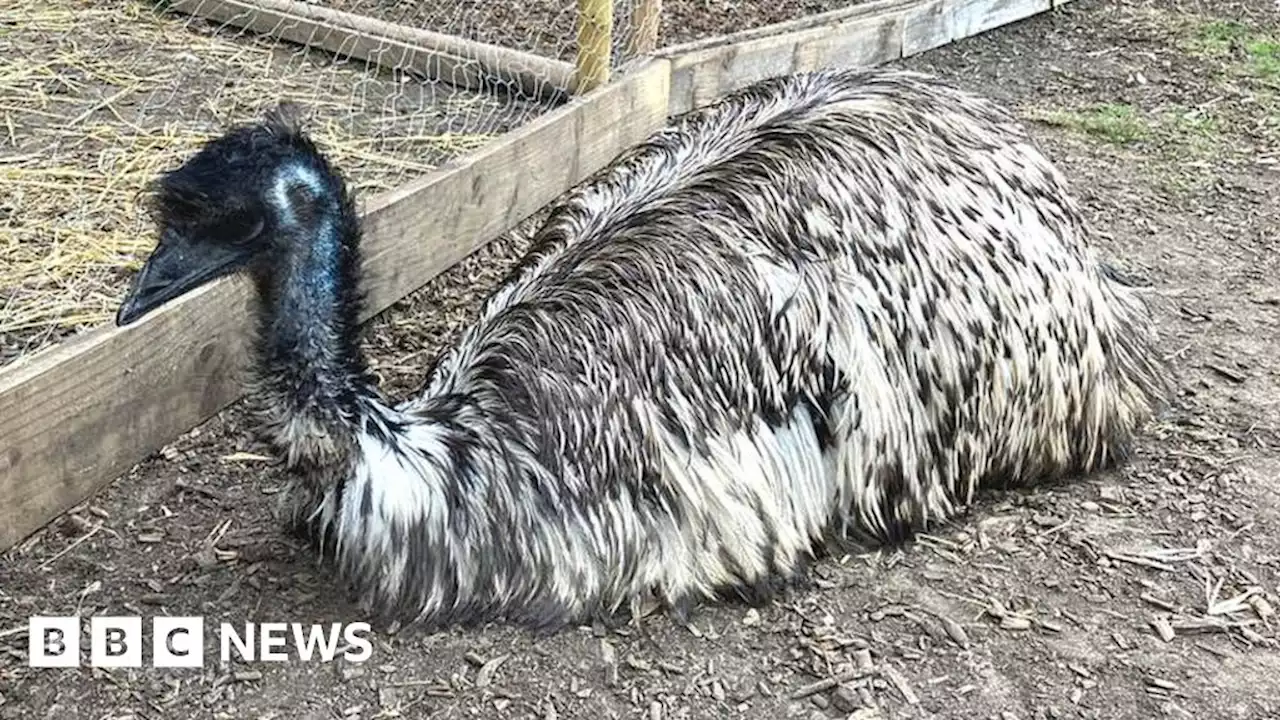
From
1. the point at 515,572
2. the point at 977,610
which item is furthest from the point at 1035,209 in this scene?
the point at 515,572

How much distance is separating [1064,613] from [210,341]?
2054 millimetres

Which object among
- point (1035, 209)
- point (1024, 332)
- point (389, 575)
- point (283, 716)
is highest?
point (1035, 209)

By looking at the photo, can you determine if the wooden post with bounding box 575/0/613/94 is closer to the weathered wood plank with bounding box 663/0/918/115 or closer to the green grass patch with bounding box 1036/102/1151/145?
the weathered wood plank with bounding box 663/0/918/115

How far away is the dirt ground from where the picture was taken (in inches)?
117

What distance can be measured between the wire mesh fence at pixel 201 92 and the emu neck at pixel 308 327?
1.28 m

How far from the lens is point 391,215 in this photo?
4.19 m

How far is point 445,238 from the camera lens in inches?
176

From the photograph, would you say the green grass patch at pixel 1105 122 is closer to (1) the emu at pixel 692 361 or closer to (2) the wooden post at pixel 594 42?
(2) the wooden post at pixel 594 42

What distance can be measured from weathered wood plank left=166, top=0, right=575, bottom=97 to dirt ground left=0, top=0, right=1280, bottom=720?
1416mm

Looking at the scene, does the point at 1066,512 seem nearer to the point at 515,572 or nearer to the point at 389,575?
the point at 515,572

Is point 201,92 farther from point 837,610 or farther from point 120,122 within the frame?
point 837,610

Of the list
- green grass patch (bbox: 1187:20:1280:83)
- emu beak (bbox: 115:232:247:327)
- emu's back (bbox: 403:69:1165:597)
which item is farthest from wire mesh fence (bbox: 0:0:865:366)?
green grass patch (bbox: 1187:20:1280:83)

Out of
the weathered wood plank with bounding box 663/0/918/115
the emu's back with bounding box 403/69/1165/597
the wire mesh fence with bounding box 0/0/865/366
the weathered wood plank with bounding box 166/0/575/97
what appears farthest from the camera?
the weathered wood plank with bounding box 663/0/918/115

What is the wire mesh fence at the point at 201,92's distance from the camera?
4312mm
